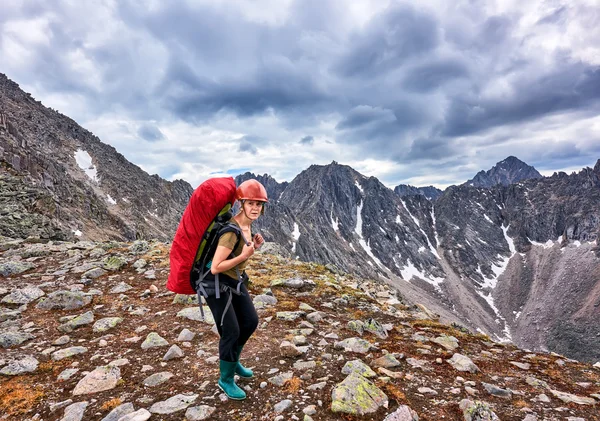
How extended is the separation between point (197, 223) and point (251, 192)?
1.06 m

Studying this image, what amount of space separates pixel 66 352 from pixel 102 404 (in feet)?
9.22

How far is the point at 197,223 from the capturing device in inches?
207

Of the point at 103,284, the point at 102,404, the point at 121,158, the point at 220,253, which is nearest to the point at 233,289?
the point at 220,253

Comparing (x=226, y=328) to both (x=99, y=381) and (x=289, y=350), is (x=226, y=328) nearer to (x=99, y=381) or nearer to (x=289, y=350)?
(x=289, y=350)

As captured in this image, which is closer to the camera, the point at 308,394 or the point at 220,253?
the point at 220,253

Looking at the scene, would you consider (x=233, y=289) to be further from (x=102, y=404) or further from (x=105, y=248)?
(x=105, y=248)

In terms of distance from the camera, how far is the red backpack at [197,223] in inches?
205

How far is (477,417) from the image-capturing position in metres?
5.04

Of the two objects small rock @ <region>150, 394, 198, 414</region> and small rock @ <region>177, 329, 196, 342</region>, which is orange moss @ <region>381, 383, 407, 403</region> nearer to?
small rock @ <region>150, 394, 198, 414</region>

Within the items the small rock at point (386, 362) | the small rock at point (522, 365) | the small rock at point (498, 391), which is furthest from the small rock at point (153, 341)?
the small rock at point (522, 365)

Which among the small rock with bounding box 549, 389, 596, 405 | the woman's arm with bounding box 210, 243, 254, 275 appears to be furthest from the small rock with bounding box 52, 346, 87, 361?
the small rock with bounding box 549, 389, 596, 405

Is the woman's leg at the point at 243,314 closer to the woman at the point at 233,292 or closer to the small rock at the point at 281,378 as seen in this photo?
the woman at the point at 233,292

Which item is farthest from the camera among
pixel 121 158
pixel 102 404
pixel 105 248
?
pixel 121 158

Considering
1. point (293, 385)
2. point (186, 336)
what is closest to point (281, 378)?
point (293, 385)
